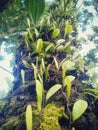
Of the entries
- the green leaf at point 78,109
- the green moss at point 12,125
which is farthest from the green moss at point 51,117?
the green moss at point 12,125

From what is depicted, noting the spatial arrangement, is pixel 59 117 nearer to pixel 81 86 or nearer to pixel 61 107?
pixel 61 107

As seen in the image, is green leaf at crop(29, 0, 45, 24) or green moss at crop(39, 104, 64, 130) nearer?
green moss at crop(39, 104, 64, 130)

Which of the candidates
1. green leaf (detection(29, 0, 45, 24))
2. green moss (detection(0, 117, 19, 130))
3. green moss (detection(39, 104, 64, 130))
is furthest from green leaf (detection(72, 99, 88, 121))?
green leaf (detection(29, 0, 45, 24))

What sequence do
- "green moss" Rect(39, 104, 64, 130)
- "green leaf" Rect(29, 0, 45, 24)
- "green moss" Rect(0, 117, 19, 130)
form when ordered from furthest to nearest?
"green leaf" Rect(29, 0, 45, 24)
"green moss" Rect(0, 117, 19, 130)
"green moss" Rect(39, 104, 64, 130)

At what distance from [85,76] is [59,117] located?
0.94m

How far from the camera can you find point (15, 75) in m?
2.58

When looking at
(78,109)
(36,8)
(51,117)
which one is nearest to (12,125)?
(51,117)

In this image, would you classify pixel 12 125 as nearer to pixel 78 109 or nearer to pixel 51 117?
Result: pixel 51 117

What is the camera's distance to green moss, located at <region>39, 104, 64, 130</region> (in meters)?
1.41

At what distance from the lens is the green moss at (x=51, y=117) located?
1410 mm

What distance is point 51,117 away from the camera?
4.91ft

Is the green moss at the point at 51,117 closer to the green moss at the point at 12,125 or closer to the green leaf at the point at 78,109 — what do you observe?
the green leaf at the point at 78,109

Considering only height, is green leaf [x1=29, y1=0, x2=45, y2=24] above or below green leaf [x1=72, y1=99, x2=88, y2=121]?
above

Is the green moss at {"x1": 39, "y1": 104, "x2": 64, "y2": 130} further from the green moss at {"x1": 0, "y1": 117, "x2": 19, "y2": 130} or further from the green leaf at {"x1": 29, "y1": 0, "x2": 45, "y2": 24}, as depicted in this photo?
the green leaf at {"x1": 29, "y1": 0, "x2": 45, "y2": 24}
